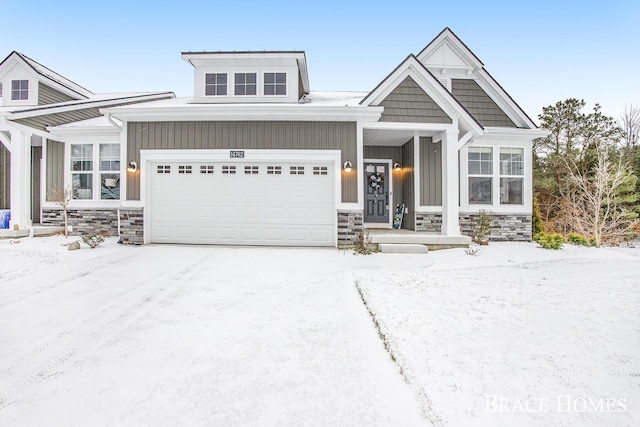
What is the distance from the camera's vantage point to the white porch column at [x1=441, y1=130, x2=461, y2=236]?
8.27 meters

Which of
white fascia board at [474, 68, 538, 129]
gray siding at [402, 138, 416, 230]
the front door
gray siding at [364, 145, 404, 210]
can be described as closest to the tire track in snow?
gray siding at [402, 138, 416, 230]

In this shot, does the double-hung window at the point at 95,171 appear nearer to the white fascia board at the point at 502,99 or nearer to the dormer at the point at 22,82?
the dormer at the point at 22,82

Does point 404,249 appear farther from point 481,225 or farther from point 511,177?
point 511,177

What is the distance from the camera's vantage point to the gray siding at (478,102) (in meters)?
9.74

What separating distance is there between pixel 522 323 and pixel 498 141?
8.12m

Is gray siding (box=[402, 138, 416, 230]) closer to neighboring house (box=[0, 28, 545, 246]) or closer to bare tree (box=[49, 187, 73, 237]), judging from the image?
neighboring house (box=[0, 28, 545, 246])

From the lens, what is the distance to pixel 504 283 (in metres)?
4.92

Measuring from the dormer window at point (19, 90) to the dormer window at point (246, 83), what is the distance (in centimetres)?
867

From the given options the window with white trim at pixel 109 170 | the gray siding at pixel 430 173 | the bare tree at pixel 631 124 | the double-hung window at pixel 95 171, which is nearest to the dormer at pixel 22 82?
the double-hung window at pixel 95 171

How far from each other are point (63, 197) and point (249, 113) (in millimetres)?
6683

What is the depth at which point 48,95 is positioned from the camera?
11164 mm

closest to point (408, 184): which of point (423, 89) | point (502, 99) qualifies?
point (423, 89)

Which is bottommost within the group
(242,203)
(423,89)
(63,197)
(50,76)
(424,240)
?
(424,240)

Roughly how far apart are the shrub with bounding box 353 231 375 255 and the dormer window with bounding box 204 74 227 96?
20.7ft
